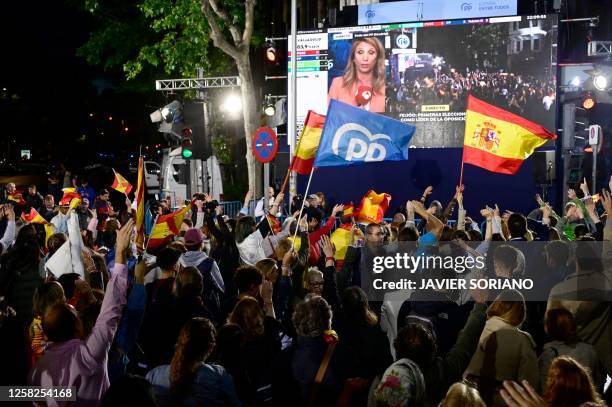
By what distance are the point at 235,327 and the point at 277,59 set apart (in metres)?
16.0

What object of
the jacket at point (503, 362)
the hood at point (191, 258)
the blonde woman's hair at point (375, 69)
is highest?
the blonde woman's hair at point (375, 69)

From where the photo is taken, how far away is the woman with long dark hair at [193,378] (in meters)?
4.25

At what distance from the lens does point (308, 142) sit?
11.2 meters

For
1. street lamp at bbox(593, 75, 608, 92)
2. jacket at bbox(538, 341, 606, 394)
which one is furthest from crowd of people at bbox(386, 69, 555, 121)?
jacket at bbox(538, 341, 606, 394)

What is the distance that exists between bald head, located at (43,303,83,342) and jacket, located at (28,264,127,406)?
4cm

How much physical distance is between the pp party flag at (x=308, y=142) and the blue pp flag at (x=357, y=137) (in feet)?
4.32

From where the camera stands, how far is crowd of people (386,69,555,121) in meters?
19.6

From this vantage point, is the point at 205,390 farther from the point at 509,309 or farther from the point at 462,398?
the point at 509,309

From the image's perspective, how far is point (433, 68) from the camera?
20.3m

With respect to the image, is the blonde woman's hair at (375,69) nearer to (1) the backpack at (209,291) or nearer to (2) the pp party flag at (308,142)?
(2) the pp party flag at (308,142)

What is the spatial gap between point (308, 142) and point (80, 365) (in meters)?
7.16

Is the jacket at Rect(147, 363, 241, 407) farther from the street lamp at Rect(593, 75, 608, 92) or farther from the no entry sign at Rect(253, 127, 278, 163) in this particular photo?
the street lamp at Rect(593, 75, 608, 92)

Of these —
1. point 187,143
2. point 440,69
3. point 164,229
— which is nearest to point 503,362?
point 164,229

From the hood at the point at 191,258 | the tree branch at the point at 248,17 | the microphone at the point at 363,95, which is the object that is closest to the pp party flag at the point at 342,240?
the hood at the point at 191,258
